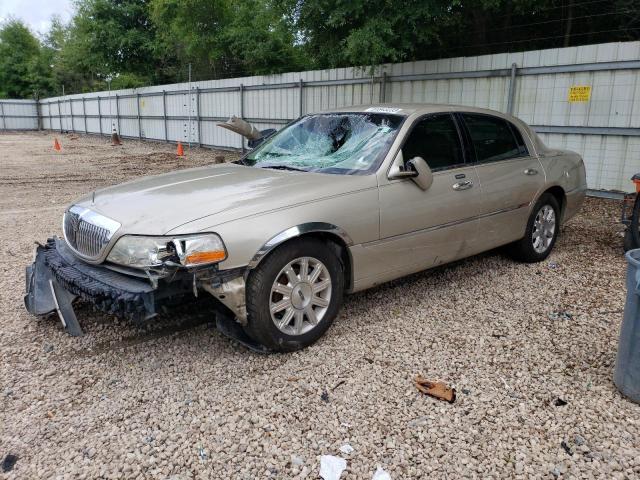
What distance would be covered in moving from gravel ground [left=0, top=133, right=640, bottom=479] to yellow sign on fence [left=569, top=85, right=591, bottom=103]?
4787 mm

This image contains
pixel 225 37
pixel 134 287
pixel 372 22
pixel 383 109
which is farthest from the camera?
pixel 225 37

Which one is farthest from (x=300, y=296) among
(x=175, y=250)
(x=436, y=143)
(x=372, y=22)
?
(x=372, y=22)

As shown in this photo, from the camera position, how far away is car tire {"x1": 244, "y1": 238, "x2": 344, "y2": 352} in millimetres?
3266

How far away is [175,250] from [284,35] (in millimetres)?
9531

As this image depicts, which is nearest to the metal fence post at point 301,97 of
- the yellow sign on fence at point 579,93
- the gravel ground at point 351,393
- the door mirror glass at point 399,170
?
the yellow sign on fence at point 579,93

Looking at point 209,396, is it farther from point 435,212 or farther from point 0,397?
point 435,212

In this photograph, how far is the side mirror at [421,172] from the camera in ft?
12.8

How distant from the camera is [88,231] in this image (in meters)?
3.49

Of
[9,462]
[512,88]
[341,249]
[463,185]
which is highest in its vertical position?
[512,88]

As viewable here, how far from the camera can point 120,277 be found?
3.20 metres

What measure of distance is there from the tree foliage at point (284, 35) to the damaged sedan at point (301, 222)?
207 inches

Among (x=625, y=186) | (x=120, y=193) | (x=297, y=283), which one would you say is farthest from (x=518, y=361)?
(x=625, y=186)

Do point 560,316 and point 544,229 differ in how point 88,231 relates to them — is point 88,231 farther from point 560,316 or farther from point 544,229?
point 544,229

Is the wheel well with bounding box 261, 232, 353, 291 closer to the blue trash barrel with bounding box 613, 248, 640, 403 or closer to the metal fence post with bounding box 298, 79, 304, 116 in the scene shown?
the blue trash barrel with bounding box 613, 248, 640, 403
